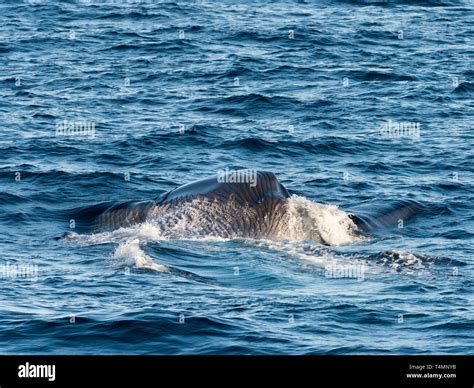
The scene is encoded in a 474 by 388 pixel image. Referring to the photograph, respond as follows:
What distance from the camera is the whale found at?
27266mm

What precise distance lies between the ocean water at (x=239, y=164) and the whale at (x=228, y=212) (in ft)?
0.86

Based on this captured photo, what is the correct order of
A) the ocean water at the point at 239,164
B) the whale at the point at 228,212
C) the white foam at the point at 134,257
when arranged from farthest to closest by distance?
the whale at the point at 228,212, the white foam at the point at 134,257, the ocean water at the point at 239,164

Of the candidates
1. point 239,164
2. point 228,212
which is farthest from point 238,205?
point 239,164

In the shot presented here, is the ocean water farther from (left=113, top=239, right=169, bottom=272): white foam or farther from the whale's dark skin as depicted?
the whale's dark skin

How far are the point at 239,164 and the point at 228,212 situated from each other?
8.58m

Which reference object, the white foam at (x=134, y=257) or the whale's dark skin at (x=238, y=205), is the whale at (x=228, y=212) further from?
the white foam at (x=134, y=257)

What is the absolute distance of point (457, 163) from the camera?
3669 cm

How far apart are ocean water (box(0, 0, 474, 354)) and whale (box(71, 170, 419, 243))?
0.26m

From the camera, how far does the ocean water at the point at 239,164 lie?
2061 centimetres

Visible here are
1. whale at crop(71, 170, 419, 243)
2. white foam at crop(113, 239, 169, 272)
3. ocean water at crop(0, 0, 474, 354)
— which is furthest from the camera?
whale at crop(71, 170, 419, 243)

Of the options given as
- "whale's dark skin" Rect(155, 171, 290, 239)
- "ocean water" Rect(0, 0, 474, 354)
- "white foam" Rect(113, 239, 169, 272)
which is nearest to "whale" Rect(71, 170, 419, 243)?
"whale's dark skin" Rect(155, 171, 290, 239)

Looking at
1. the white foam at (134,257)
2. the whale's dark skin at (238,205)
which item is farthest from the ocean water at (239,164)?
the whale's dark skin at (238,205)

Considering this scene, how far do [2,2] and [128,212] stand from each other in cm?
3645
